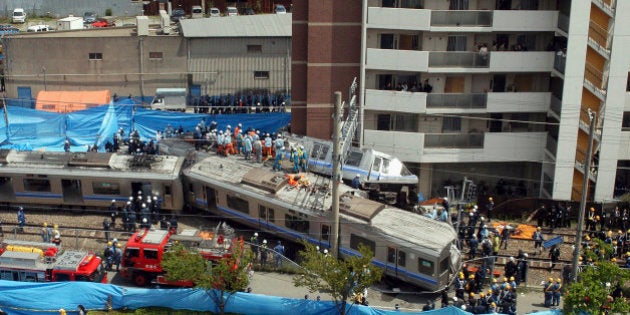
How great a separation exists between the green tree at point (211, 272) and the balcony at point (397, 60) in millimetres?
14226

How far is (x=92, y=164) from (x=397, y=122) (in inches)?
624

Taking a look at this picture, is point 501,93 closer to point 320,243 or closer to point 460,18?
point 460,18

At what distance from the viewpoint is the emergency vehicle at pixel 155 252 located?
30750 mm

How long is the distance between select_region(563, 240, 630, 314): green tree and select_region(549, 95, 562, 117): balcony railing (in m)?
12.5

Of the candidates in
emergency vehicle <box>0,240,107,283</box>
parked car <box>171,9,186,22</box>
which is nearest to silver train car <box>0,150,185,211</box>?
emergency vehicle <box>0,240,107,283</box>

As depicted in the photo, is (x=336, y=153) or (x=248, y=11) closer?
(x=336, y=153)

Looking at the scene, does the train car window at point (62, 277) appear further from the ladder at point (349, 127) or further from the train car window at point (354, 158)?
the train car window at point (354, 158)

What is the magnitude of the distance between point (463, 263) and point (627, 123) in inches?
544

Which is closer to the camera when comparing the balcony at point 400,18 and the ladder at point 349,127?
the ladder at point 349,127

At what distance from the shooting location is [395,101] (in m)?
39.4

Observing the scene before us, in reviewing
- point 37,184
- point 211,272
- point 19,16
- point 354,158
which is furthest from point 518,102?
point 19,16

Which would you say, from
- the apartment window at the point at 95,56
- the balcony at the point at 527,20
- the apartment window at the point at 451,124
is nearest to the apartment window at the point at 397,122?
the apartment window at the point at 451,124

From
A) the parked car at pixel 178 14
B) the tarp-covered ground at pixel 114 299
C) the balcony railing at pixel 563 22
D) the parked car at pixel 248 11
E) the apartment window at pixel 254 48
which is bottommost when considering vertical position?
the tarp-covered ground at pixel 114 299

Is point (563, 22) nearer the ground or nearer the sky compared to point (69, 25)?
nearer the sky
